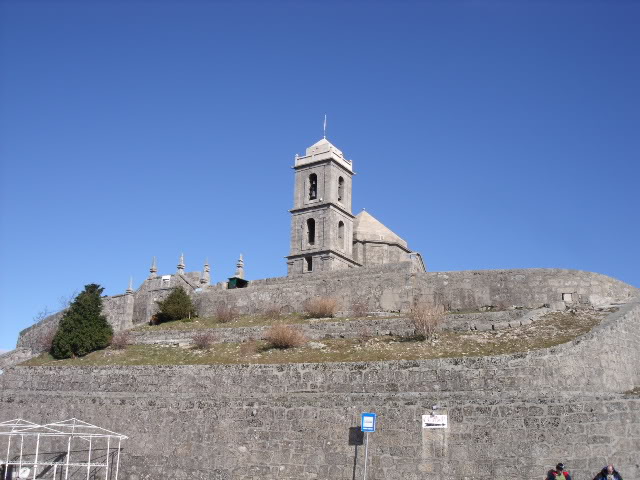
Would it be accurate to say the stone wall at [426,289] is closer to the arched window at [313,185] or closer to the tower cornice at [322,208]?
the tower cornice at [322,208]

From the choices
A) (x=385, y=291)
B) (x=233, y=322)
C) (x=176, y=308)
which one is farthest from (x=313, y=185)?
(x=385, y=291)

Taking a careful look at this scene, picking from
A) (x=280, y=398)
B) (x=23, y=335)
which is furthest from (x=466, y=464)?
(x=23, y=335)

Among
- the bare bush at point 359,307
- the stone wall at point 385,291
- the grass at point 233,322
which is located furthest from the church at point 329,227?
the bare bush at point 359,307

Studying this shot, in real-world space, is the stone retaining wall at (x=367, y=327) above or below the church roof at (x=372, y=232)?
below

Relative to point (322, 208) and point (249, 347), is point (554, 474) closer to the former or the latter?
point (249, 347)

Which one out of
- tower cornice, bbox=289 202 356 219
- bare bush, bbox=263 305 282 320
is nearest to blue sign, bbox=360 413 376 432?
bare bush, bbox=263 305 282 320

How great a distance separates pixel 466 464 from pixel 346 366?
4176 millimetres

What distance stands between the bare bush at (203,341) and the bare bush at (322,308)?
4533mm

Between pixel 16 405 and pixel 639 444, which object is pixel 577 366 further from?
pixel 16 405

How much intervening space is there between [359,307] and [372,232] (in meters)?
17.6

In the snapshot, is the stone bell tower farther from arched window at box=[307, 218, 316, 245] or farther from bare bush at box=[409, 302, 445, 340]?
bare bush at box=[409, 302, 445, 340]

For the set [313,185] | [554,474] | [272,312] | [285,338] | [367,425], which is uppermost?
[313,185]

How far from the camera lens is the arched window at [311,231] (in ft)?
141

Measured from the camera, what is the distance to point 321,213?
1683 inches
